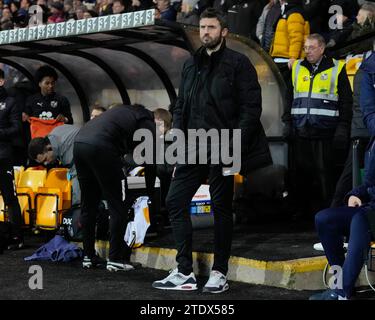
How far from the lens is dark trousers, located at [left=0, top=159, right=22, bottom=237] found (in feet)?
30.1

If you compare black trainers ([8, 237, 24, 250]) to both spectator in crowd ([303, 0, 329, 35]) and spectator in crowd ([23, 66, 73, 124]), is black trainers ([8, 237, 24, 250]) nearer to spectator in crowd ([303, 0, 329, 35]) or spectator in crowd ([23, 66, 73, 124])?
spectator in crowd ([23, 66, 73, 124])

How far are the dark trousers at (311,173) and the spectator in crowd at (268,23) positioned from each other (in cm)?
188

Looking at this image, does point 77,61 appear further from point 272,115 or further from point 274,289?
point 274,289

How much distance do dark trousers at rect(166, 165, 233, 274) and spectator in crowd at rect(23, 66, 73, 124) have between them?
168 inches

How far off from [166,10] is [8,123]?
426 centimetres

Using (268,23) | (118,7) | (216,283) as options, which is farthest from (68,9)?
(216,283)

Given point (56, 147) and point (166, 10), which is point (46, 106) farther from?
point (166, 10)

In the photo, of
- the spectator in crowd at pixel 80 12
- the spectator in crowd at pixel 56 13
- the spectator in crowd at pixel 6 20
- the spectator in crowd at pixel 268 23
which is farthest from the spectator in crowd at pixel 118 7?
the spectator in crowd at pixel 6 20

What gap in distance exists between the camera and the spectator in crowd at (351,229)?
231 inches

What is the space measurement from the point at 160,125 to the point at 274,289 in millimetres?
2501

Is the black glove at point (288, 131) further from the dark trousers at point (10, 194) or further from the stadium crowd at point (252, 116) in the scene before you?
the dark trousers at point (10, 194)

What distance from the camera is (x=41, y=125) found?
1074 centimetres

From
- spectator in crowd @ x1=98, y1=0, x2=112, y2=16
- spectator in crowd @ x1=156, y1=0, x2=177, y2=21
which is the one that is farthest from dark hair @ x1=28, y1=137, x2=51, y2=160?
spectator in crowd @ x1=98, y1=0, x2=112, y2=16
